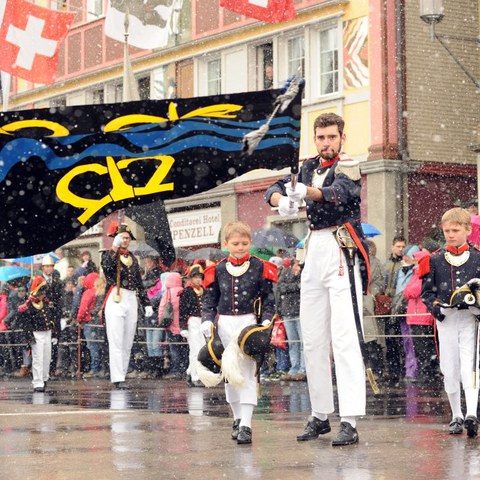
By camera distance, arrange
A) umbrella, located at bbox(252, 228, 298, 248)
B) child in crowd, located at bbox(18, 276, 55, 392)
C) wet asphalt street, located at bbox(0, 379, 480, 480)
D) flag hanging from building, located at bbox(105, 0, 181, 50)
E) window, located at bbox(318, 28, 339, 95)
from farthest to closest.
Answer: window, located at bbox(318, 28, 339, 95)
flag hanging from building, located at bbox(105, 0, 181, 50)
umbrella, located at bbox(252, 228, 298, 248)
child in crowd, located at bbox(18, 276, 55, 392)
wet asphalt street, located at bbox(0, 379, 480, 480)

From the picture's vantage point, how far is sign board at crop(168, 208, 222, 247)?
106 feet

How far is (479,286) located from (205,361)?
74.2 inches

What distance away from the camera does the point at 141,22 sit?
27.9 m

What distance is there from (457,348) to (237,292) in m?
1.55

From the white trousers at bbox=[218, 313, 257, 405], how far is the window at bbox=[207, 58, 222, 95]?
76.8 feet

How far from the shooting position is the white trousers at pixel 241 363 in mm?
9367

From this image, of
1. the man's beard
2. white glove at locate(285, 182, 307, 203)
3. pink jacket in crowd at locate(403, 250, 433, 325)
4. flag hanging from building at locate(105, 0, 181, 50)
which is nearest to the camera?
white glove at locate(285, 182, 307, 203)

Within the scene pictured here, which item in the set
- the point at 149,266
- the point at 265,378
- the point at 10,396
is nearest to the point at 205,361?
the point at 10,396

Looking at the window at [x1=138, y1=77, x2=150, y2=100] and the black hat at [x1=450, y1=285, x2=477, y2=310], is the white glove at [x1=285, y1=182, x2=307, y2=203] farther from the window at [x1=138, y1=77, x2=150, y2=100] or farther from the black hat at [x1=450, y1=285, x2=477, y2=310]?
the window at [x1=138, y1=77, x2=150, y2=100]

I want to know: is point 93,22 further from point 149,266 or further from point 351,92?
point 149,266

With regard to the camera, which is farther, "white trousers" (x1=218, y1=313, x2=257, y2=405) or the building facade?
the building facade

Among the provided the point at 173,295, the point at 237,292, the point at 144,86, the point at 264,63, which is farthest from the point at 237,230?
the point at 144,86

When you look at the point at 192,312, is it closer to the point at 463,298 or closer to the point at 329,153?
the point at 463,298

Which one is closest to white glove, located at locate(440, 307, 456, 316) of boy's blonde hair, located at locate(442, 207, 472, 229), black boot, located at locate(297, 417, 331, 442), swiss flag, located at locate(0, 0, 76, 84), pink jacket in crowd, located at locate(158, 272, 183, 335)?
boy's blonde hair, located at locate(442, 207, 472, 229)
